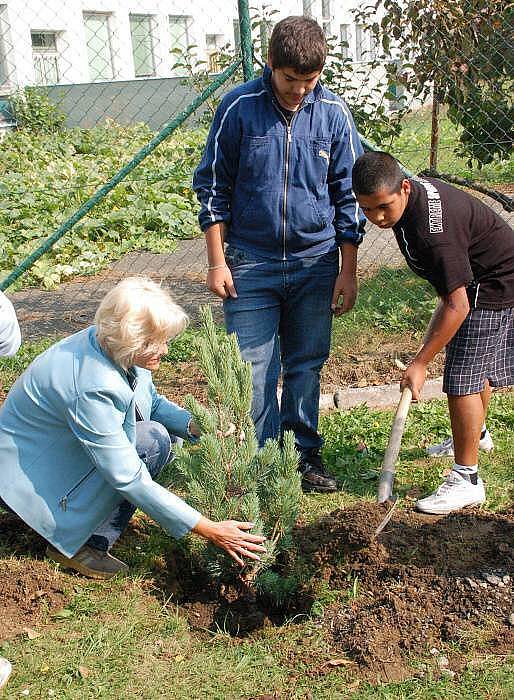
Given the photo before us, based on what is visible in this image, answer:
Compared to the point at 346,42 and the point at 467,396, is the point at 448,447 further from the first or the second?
the point at 346,42

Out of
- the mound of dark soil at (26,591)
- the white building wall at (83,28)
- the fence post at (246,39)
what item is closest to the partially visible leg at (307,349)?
the mound of dark soil at (26,591)

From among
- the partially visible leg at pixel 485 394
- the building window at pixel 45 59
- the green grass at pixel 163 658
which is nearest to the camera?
the green grass at pixel 163 658

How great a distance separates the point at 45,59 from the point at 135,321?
15271mm

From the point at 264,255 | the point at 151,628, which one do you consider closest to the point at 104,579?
the point at 151,628

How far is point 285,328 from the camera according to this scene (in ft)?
13.0

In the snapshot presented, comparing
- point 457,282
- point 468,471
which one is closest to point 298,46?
point 457,282

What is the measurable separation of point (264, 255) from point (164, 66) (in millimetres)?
15766

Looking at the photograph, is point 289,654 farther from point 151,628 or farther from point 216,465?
point 216,465

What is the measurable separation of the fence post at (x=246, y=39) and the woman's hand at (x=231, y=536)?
3.03 m

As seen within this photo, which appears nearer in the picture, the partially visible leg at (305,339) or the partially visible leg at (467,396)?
the partially visible leg at (467,396)

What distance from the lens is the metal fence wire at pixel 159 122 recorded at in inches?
222

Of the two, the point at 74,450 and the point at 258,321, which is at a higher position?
the point at 258,321

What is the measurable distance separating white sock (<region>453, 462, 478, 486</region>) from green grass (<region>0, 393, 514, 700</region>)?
2.88ft

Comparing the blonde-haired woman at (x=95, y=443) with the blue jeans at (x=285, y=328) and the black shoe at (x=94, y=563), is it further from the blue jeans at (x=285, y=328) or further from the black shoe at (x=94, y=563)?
the blue jeans at (x=285, y=328)
